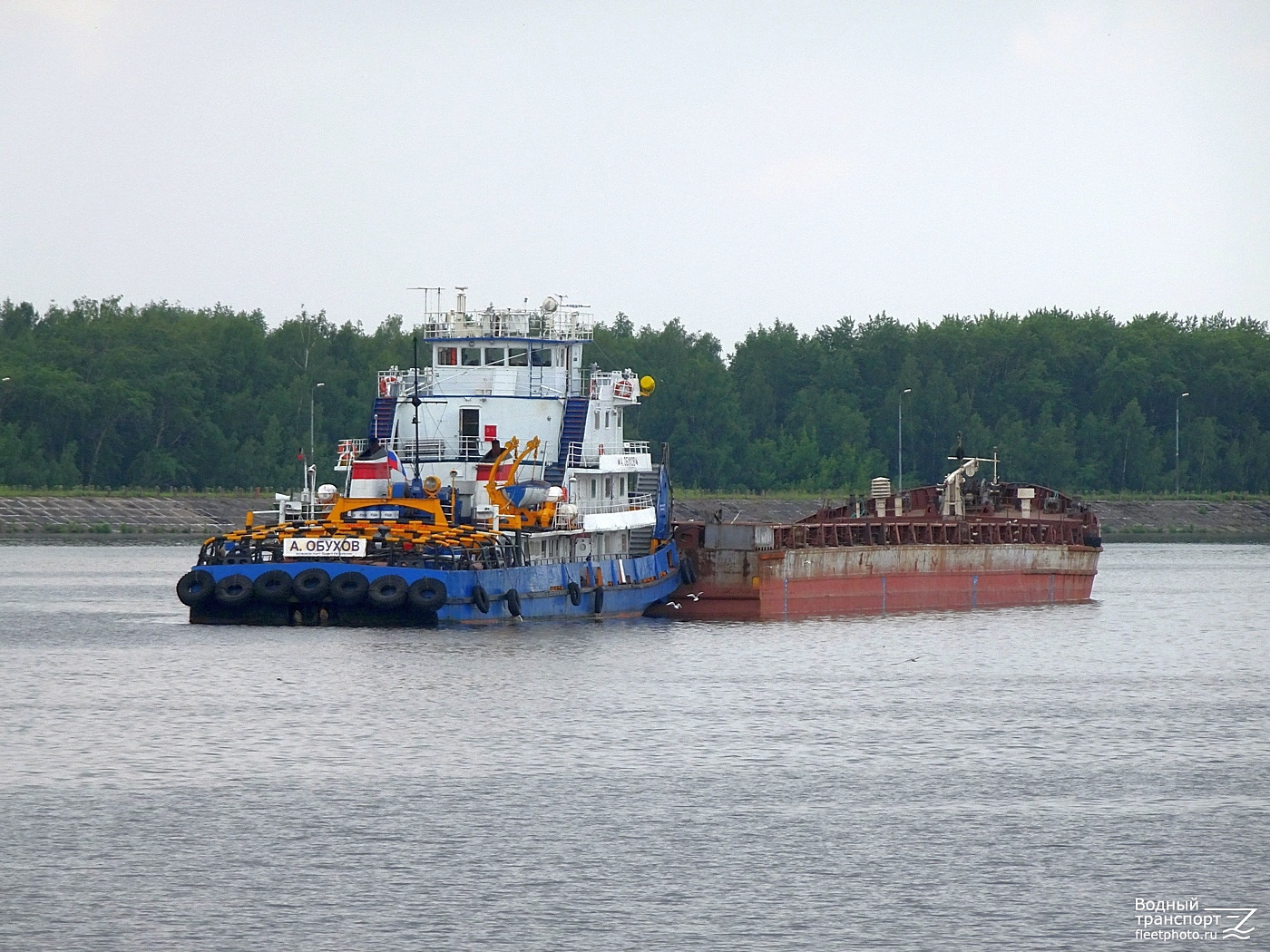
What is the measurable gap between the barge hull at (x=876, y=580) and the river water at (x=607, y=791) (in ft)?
27.0

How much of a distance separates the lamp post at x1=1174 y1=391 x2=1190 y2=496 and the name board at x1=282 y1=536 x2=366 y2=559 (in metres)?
106

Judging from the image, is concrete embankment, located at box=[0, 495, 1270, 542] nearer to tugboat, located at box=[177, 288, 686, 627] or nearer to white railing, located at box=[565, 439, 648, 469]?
white railing, located at box=[565, 439, 648, 469]

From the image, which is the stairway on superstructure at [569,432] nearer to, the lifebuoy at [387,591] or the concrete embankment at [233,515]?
the lifebuoy at [387,591]

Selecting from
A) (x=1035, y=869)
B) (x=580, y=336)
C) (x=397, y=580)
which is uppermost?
(x=580, y=336)

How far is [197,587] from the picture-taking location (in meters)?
49.3

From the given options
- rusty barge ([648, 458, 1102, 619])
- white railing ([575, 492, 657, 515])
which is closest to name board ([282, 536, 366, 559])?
white railing ([575, 492, 657, 515])

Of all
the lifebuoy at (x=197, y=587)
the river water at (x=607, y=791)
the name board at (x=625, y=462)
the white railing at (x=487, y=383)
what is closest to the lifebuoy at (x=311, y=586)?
the river water at (x=607, y=791)

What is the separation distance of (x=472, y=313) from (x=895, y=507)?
20855mm

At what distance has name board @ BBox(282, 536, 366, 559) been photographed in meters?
48.2

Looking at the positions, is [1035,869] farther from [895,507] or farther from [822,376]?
[822,376]

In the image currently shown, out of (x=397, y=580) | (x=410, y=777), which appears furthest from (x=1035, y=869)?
(x=397, y=580)

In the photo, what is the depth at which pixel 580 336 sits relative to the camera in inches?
2343

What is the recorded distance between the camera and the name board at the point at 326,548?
158 feet

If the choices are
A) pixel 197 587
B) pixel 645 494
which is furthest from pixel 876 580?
pixel 197 587
